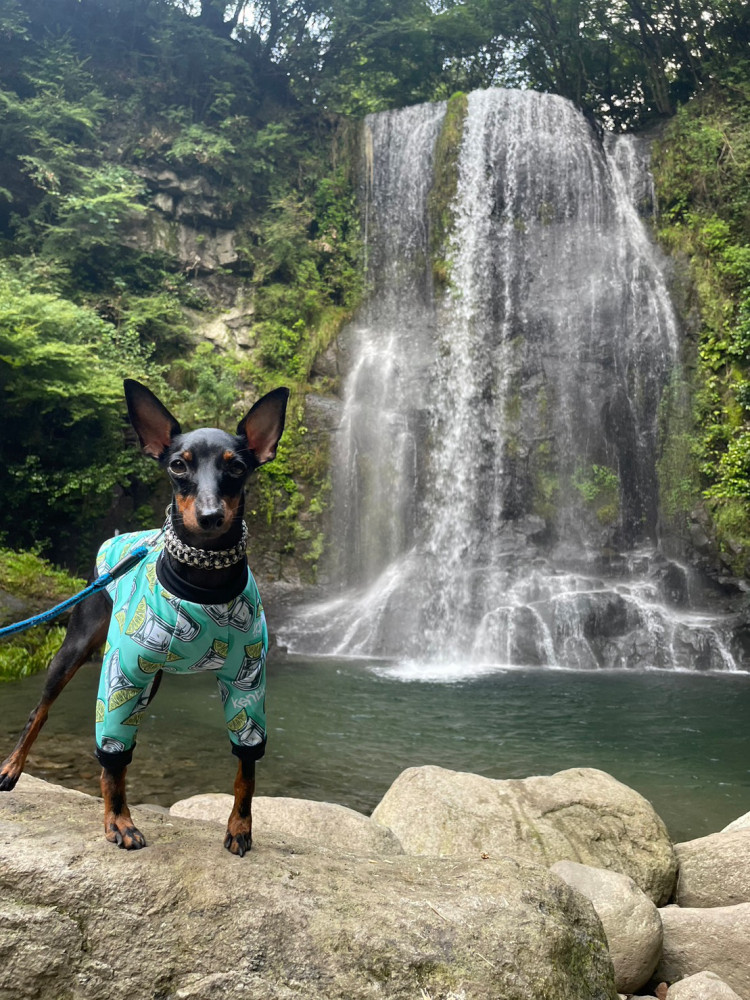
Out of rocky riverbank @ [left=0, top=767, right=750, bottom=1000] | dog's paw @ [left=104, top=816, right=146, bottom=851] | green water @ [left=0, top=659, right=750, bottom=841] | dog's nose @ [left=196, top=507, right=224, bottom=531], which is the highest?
dog's nose @ [left=196, top=507, right=224, bottom=531]

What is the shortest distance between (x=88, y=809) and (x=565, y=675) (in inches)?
423

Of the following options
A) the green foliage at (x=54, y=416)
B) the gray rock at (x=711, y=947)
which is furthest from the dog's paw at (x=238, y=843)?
the green foliage at (x=54, y=416)

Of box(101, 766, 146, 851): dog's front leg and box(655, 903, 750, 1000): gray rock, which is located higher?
box(101, 766, 146, 851): dog's front leg

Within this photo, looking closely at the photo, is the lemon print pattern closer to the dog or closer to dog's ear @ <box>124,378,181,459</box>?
the dog

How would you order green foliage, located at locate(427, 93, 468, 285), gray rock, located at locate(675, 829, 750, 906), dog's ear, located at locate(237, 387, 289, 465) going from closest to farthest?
dog's ear, located at locate(237, 387, 289, 465), gray rock, located at locate(675, 829, 750, 906), green foliage, located at locate(427, 93, 468, 285)

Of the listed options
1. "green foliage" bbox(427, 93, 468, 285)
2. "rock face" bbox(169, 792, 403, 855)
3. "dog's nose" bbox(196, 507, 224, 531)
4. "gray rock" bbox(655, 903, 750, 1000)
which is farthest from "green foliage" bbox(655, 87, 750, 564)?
"dog's nose" bbox(196, 507, 224, 531)

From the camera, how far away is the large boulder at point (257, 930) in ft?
6.59

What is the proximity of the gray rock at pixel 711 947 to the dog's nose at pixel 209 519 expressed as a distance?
3.25 m

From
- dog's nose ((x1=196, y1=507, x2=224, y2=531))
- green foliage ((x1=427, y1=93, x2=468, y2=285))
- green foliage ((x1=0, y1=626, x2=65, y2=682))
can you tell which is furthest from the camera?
green foliage ((x1=427, y1=93, x2=468, y2=285))

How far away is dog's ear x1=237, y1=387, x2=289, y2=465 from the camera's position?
8.41 ft

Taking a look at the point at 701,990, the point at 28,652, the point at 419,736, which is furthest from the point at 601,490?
the point at 701,990

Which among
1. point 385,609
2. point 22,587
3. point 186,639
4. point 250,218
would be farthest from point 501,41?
point 186,639

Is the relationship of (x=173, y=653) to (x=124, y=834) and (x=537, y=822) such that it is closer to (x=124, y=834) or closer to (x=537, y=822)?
(x=124, y=834)

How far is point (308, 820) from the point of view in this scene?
4.38 meters
